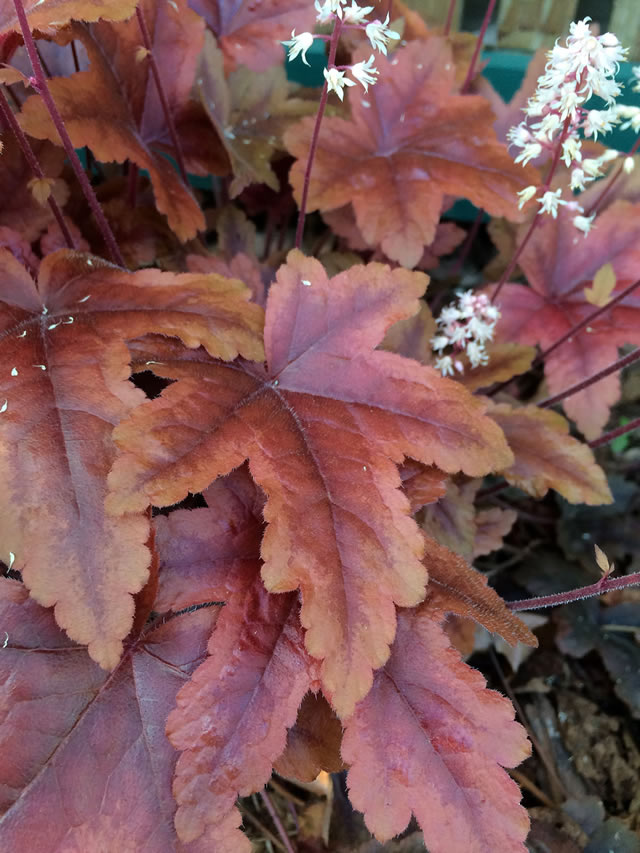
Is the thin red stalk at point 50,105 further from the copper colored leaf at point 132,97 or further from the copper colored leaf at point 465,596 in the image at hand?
the copper colored leaf at point 465,596

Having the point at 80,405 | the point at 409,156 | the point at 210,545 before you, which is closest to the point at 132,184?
the point at 409,156

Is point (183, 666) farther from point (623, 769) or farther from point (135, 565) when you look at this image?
A: point (623, 769)

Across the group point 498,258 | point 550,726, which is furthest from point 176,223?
point 550,726

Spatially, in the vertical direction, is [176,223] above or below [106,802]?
above

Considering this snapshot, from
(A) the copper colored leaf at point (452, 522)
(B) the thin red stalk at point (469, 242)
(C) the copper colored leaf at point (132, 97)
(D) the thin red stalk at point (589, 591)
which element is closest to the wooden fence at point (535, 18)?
(B) the thin red stalk at point (469, 242)

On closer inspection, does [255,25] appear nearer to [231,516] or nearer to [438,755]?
[231,516]

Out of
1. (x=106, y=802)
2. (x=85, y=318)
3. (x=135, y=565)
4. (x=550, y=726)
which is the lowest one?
(x=550, y=726)

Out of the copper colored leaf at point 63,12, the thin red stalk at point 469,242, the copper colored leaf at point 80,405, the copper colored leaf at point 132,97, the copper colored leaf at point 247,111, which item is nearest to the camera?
the copper colored leaf at point 80,405
